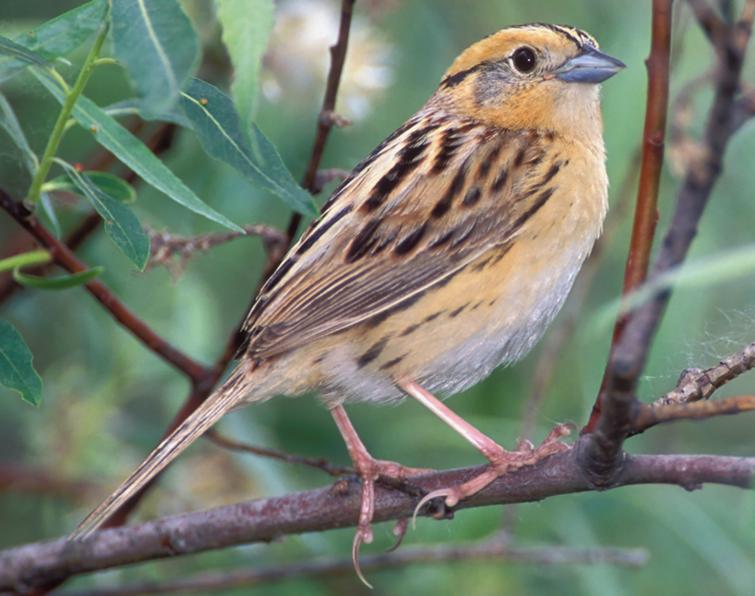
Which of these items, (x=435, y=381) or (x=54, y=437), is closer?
(x=435, y=381)

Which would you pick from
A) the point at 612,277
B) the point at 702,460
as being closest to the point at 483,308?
the point at 702,460

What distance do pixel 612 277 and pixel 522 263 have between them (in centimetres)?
185

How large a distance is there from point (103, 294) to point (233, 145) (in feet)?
2.64

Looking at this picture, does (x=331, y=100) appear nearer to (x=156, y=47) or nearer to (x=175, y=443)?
(x=175, y=443)

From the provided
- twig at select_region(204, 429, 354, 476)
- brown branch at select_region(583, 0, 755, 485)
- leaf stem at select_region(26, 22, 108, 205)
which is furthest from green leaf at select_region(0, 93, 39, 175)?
brown branch at select_region(583, 0, 755, 485)

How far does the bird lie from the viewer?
124 inches

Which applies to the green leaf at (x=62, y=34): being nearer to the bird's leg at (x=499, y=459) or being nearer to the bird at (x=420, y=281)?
the bird at (x=420, y=281)

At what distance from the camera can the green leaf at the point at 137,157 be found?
92.9 inches

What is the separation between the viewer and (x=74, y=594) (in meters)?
3.68

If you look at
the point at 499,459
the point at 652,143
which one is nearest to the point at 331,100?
the point at 499,459

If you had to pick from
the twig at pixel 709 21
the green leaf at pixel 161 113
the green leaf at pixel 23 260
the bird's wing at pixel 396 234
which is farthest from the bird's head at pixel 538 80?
the twig at pixel 709 21

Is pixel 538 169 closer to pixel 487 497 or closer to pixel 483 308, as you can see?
pixel 483 308

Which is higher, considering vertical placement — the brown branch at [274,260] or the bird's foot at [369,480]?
the brown branch at [274,260]

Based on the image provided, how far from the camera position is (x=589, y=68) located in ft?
11.3
